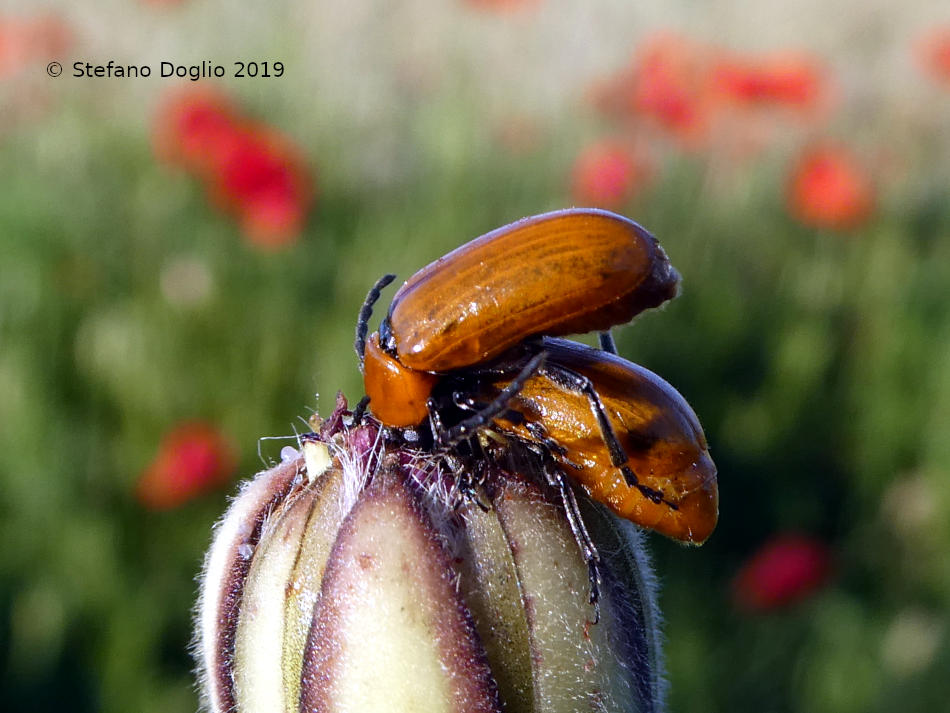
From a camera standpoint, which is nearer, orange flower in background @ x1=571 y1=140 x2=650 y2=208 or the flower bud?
the flower bud

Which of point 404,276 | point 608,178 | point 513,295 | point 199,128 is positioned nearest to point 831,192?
point 608,178

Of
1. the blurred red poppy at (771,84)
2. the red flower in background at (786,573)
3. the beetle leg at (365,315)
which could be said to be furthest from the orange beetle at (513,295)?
the blurred red poppy at (771,84)

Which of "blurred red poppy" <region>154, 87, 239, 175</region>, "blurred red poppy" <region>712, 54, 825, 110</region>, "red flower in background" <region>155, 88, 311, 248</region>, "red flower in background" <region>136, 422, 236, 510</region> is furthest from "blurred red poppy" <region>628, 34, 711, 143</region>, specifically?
"red flower in background" <region>136, 422, 236, 510</region>

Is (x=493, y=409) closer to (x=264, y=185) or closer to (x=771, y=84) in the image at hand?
(x=264, y=185)

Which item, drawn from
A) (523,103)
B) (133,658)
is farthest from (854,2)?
(133,658)

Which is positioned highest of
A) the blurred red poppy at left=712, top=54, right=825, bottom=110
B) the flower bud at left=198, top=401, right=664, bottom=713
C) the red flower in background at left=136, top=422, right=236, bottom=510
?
the flower bud at left=198, top=401, right=664, bottom=713

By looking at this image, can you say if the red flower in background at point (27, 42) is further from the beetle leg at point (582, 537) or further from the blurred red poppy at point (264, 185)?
the beetle leg at point (582, 537)

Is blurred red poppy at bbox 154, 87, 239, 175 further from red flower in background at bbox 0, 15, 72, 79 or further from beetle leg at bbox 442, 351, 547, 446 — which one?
beetle leg at bbox 442, 351, 547, 446

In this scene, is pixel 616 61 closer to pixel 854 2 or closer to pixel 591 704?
pixel 854 2
